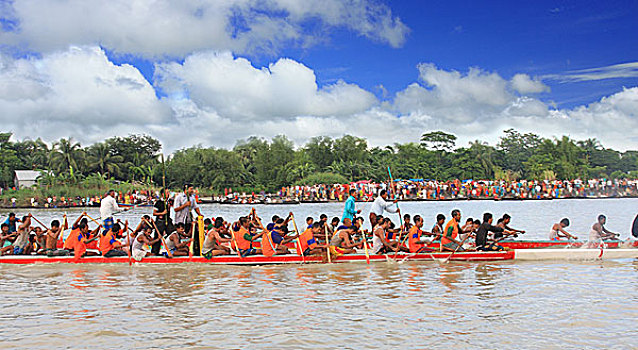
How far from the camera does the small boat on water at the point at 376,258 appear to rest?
43.6 feet

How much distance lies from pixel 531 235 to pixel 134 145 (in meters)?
60.2

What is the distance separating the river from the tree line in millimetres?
51484

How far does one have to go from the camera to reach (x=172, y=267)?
13383 mm

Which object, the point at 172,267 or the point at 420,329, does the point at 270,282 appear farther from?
the point at 420,329

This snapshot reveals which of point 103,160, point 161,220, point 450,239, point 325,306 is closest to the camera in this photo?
point 325,306

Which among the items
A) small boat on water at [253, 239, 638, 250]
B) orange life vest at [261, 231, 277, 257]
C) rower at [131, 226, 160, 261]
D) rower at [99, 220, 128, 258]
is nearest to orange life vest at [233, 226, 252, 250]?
orange life vest at [261, 231, 277, 257]

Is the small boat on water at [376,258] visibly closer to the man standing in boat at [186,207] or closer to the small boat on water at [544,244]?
the small boat on water at [544,244]

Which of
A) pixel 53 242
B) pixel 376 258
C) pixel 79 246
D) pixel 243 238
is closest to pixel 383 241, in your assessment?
pixel 376 258

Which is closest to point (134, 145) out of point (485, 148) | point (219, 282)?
point (485, 148)

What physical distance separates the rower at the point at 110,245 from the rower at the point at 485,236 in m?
8.91

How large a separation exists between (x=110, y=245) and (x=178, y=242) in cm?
174

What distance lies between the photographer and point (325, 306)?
976 cm

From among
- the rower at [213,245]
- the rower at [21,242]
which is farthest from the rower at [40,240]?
the rower at [213,245]

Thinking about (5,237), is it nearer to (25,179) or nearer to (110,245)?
(110,245)
